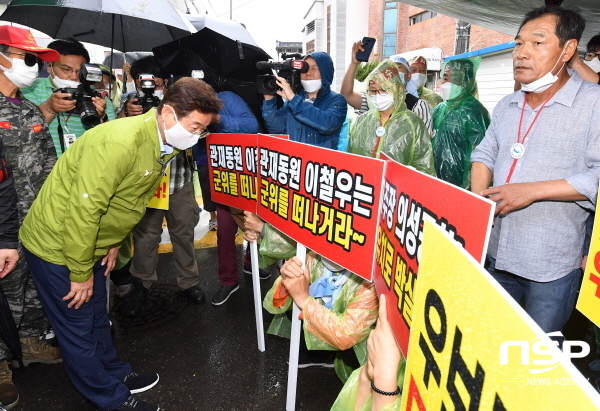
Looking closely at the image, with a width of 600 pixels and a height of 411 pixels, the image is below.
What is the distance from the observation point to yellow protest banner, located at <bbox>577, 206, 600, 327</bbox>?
1238mm

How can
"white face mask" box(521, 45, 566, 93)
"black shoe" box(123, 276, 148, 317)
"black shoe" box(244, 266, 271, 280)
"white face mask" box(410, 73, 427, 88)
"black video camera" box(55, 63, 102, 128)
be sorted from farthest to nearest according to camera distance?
"white face mask" box(410, 73, 427, 88), "black shoe" box(244, 266, 271, 280), "black shoe" box(123, 276, 148, 317), "black video camera" box(55, 63, 102, 128), "white face mask" box(521, 45, 566, 93)

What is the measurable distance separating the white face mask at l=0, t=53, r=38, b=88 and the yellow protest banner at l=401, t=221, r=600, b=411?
2497 millimetres

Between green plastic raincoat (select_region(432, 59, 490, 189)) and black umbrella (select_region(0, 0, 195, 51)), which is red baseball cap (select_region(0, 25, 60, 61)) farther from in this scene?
green plastic raincoat (select_region(432, 59, 490, 189))

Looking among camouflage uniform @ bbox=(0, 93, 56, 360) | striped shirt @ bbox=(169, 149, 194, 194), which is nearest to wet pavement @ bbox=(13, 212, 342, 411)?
camouflage uniform @ bbox=(0, 93, 56, 360)

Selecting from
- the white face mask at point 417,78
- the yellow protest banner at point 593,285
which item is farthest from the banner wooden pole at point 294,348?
the white face mask at point 417,78

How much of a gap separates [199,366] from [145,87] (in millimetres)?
2056

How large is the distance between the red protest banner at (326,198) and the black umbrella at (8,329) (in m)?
1.49

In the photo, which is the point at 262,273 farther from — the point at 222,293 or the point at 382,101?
the point at 382,101

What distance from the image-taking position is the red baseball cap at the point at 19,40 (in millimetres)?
2283

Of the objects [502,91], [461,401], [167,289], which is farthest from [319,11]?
[461,401]

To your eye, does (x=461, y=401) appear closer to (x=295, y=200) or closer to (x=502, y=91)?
(x=295, y=200)

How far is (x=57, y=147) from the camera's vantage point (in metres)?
2.85

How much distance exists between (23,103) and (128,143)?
3.39 feet

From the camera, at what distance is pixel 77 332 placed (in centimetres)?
202
